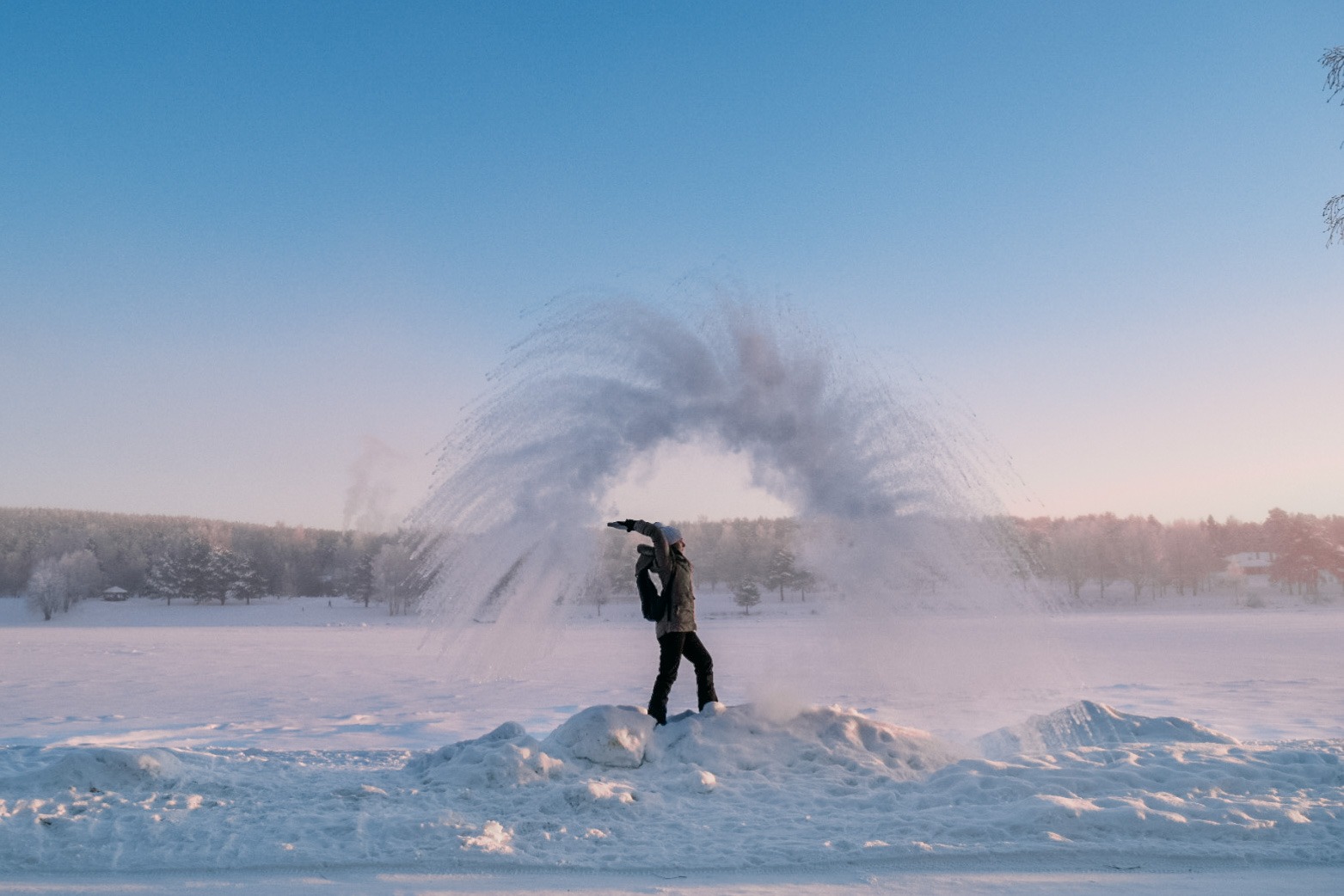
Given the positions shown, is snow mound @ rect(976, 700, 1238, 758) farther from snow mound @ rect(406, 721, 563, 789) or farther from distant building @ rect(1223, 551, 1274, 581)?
distant building @ rect(1223, 551, 1274, 581)

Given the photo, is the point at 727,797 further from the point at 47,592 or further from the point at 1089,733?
the point at 47,592

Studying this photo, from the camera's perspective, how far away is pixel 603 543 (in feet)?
39.2

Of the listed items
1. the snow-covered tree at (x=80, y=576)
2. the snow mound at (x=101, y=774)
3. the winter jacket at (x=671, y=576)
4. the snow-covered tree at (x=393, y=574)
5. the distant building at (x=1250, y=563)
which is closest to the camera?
the snow mound at (x=101, y=774)

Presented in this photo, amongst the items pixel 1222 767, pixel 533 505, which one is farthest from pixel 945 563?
pixel 533 505

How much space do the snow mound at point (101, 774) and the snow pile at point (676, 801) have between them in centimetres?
2

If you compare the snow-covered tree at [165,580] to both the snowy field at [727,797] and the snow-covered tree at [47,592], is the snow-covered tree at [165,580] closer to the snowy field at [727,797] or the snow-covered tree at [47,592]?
the snow-covered tree at [47,592]

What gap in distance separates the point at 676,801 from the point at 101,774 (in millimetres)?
5134

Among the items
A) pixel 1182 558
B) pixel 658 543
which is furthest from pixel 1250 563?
pixel 658 543

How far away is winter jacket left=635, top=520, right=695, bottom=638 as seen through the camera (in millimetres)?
9766

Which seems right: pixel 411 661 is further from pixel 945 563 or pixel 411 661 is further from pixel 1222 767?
pixel 1222 767

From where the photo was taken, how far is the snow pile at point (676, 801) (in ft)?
20.2

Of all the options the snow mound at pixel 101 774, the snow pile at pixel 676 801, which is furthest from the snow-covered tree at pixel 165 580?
the snow mound at pixel 101 774

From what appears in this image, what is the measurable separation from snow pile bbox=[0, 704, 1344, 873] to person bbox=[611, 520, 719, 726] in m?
0.44

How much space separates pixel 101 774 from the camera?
777cm
